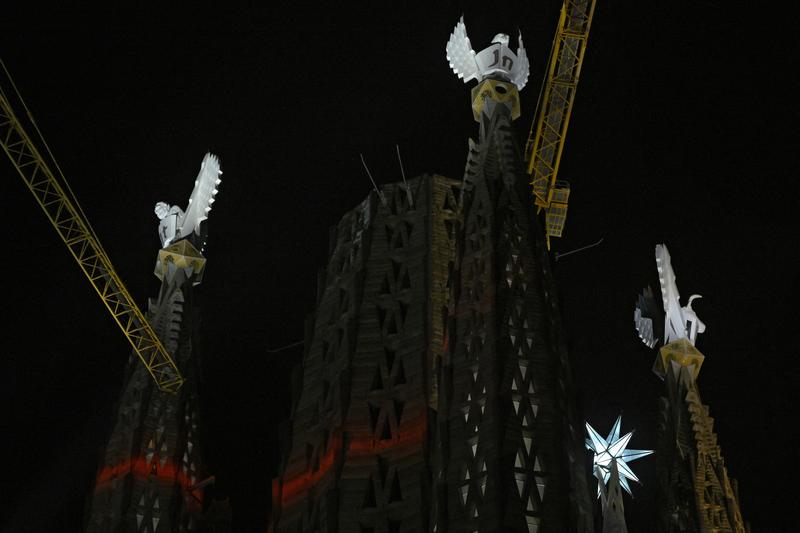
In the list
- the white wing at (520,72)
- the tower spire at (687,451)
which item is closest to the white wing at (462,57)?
the white wing at (520,72)

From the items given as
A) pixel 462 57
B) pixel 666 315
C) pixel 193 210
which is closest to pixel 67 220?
pixel 193 210

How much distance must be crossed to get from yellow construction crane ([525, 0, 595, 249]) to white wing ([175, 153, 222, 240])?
62.2ft

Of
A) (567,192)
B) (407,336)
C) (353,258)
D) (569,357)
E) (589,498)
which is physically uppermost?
(567,192)

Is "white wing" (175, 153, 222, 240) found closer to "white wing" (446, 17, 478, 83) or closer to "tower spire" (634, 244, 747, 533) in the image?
"white wing" (446, 17, 478, 83)

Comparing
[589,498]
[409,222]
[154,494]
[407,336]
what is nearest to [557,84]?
[409,222]

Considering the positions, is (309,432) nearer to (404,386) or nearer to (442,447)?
(404,386)

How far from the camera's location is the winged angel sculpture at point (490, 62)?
160 feet

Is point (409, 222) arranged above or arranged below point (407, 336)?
above

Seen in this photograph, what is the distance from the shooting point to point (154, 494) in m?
51.2

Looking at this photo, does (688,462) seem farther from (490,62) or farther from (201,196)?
(201,196)

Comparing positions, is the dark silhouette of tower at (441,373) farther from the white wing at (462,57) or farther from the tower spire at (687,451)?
the tower spire at (687,451)

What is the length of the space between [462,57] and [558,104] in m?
27.5

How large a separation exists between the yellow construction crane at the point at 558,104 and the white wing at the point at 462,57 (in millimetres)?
23174

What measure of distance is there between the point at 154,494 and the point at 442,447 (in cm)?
1901
